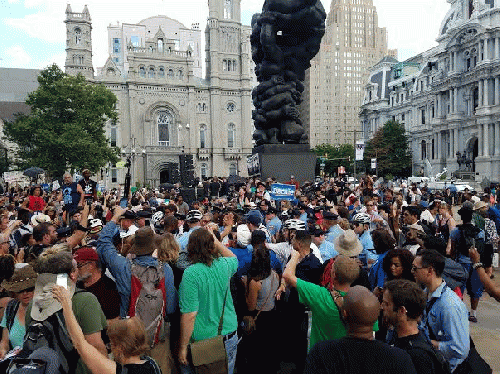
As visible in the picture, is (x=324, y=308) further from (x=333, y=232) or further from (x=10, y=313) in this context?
(x=333, y=232)

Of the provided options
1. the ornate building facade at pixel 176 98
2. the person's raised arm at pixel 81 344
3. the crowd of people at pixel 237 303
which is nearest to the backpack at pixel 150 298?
the crowd of people at pixel 237 303

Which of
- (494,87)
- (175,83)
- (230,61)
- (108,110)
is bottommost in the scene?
(108,110)

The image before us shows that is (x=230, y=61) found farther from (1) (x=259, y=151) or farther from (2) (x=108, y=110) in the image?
(1) (x=259, y=151)

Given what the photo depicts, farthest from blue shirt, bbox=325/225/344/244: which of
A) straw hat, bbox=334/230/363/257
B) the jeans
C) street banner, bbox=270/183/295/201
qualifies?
street banner, bbox=270/183/295/201

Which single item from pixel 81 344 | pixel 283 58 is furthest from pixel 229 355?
pixel 283 58

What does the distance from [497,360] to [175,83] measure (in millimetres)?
63042

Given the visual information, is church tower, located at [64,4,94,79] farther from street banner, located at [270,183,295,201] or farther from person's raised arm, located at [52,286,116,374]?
person's raised arm, located at [52,286,116,374]

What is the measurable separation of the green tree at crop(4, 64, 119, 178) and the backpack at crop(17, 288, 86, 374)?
A: 36251 mm

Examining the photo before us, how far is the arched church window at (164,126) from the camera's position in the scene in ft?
212

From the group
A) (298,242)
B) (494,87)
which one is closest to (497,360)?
(298,242)

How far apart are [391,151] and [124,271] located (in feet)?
224

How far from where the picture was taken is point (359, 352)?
2465 millimetres

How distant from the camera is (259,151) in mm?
19531

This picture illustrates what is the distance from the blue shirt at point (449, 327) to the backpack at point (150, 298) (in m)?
2.26
